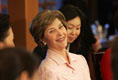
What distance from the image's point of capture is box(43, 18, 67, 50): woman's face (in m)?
2.25

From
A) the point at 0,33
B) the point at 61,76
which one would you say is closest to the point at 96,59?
the point at 61,76

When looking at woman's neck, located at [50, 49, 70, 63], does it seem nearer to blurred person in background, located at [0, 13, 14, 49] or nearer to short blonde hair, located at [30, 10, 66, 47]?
short blonde hair, located at [30, 10, 66, 47]

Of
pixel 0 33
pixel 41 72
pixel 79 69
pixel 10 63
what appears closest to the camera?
pixel 10 63

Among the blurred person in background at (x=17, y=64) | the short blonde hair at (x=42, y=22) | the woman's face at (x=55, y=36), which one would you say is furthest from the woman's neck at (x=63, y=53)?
the blurred person in background at (x=17, y=64)

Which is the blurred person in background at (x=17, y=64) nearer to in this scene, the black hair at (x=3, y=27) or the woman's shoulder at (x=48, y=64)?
the black hair at (x=3, y=27)

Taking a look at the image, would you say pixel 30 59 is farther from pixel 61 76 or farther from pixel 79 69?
pixel 79 69

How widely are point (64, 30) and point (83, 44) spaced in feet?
2.52

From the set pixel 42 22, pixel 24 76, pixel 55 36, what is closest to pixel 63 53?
pixel 55 36

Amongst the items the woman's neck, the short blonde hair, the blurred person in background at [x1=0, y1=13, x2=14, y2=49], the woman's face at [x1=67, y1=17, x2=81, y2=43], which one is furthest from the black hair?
the woman's face at [x1=67, y1=17, x2=81, y2=43]

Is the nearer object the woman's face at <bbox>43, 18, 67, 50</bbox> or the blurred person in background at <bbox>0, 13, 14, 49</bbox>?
the blurred person in background at <bbox>0, 13, 14, 49</bbox>

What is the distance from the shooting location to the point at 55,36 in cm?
226

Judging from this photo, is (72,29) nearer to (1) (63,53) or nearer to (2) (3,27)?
(1) (63,53)

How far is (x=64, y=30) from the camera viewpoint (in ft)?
7.57


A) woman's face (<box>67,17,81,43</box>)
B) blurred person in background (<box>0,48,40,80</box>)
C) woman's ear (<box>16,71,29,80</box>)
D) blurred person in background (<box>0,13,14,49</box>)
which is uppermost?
blurred person in background (<box>0,48,40,80</box>)
